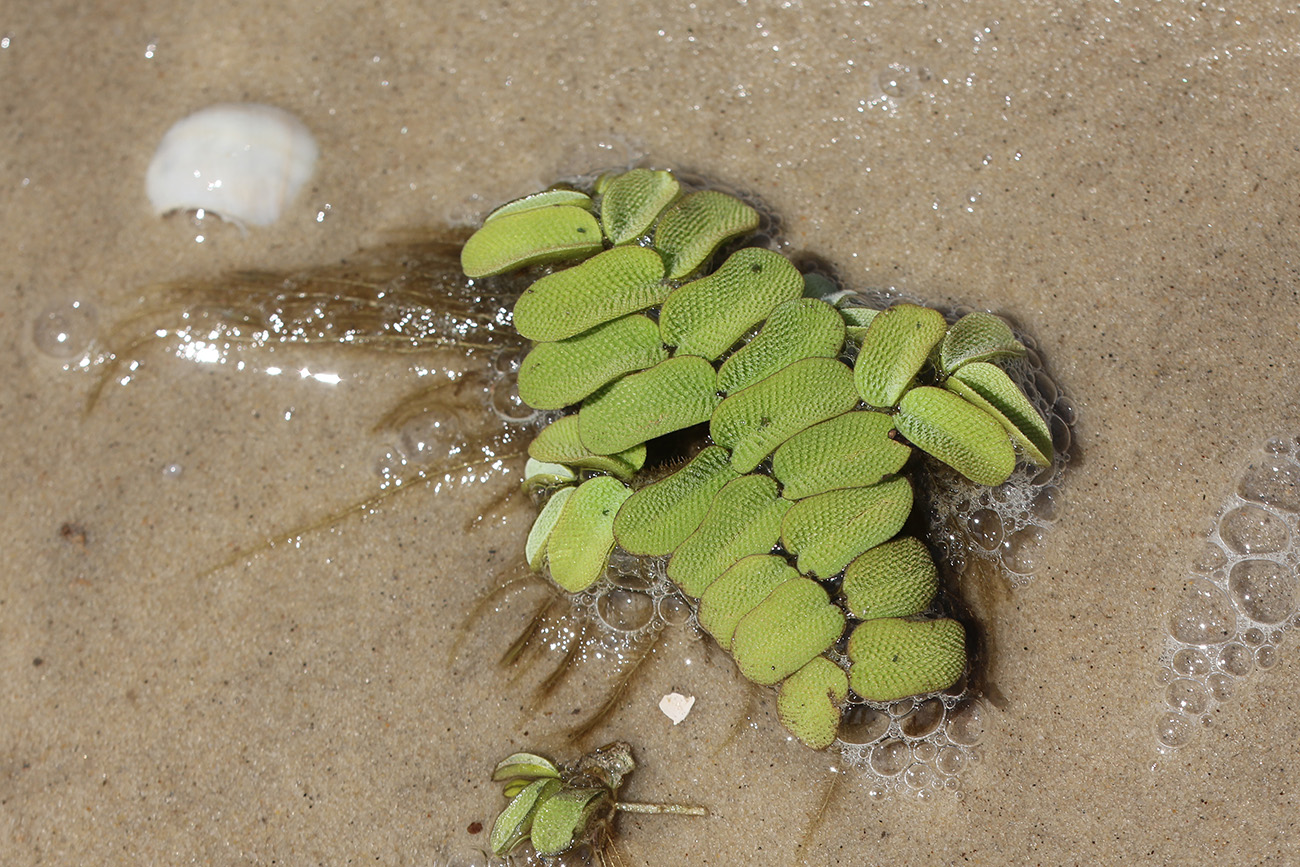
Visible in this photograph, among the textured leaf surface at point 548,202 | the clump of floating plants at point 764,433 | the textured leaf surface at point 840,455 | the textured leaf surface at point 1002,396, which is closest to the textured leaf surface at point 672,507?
the clump of floating plants at point 764,433

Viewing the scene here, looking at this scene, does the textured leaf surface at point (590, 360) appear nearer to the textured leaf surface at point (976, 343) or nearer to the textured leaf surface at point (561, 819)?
the textured leaf surface at point (976, 343)

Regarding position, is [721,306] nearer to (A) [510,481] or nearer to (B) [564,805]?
(A) [510,481]

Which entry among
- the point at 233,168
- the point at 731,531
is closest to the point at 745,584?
the point at 731,531

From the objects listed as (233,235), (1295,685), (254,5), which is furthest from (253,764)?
(1295,685)

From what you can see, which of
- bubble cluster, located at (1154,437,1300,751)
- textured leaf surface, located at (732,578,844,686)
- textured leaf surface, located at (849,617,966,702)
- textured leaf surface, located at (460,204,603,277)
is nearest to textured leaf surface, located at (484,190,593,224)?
textured leaf surface, located at (460,204,603,277)

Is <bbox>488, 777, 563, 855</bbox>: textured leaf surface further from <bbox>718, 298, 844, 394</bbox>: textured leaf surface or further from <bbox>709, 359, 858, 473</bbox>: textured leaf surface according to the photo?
<bbox>718, 298, 844, 394</bbox>: textured leaf surface

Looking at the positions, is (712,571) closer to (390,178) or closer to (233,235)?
(390,178)
